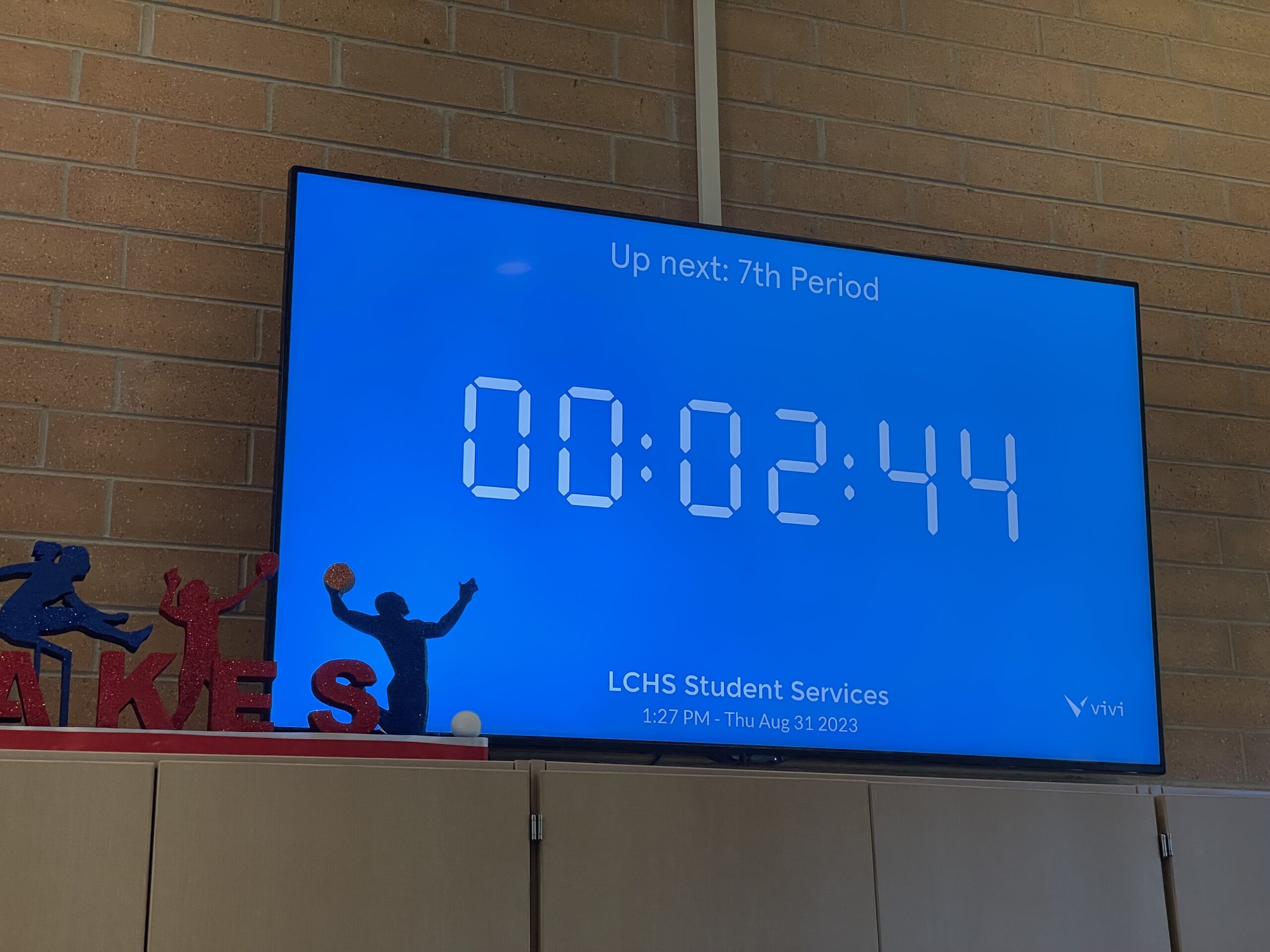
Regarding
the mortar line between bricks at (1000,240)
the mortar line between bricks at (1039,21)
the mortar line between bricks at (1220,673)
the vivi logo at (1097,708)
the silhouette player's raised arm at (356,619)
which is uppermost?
the mortar line between bricks at (1039,21)

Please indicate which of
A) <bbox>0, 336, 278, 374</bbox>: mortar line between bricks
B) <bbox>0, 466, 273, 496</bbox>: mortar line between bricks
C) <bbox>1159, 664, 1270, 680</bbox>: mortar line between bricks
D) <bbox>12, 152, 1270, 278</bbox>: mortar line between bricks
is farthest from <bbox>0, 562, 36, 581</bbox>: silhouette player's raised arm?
<bbox>1159, 664, 1270, 680</bbox>: mortar line between bricks

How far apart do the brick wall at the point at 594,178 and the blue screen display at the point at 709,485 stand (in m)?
0.25

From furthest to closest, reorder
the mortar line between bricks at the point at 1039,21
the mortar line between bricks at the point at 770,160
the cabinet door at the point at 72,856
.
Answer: the mortar line between bricks at the point at 1039,21, the mortar line between bricks at the point at 770,160, the cabinet door at the point at 72,856

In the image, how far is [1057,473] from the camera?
262 centimetres

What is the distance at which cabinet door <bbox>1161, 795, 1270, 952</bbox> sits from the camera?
82.3 inches

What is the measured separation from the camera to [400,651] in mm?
2039

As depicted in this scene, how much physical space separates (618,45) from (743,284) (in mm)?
620

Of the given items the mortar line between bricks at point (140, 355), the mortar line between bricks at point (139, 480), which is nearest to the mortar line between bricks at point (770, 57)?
the mortar line between bricks at point (140, 355)

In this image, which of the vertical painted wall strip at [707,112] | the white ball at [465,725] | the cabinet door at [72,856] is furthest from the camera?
the vertical painted wall strip at [707,112]

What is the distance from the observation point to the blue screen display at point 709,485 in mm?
2268

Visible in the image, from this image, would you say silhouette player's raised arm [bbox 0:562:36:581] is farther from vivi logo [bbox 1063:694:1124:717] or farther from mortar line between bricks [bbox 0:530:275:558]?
vivi logo [bbox 1063:694:1124:717]

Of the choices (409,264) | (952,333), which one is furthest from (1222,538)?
(409,264)

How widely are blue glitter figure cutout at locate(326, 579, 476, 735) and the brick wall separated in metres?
0.40

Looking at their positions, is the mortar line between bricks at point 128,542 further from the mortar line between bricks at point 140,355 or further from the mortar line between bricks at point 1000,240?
the mortar line between bricks at point 1000,240
